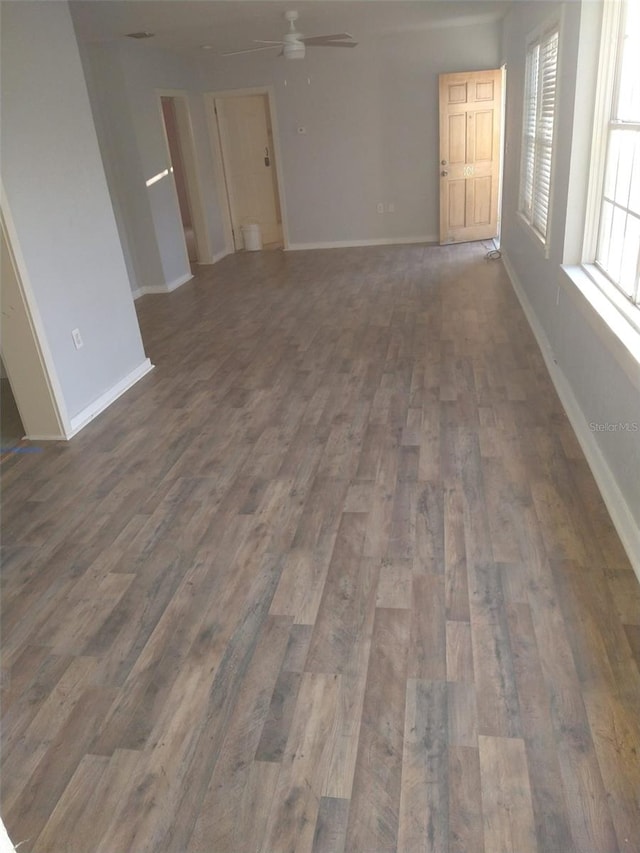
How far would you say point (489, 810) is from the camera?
1483 mm

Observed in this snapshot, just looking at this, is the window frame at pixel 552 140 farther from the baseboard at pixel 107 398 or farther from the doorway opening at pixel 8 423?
the doorway opening at pixel 8 423

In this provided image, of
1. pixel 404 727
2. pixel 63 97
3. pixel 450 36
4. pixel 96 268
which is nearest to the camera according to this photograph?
pixel 404 727

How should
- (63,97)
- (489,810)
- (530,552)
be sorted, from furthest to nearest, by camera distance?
(63,97), (530,552), (489,810)

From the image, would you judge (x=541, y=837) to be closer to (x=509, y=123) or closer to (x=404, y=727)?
(x=404, y=727)

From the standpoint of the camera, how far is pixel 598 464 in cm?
273

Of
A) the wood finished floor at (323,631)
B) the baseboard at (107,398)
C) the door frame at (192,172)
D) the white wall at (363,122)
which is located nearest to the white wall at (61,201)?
the baseboard at (107,398)

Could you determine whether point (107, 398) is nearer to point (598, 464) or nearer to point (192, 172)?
point (598, 464)

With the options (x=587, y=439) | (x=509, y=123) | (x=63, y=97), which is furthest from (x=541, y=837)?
(x=509, y=123)

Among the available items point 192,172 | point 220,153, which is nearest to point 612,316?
→ point 192,172

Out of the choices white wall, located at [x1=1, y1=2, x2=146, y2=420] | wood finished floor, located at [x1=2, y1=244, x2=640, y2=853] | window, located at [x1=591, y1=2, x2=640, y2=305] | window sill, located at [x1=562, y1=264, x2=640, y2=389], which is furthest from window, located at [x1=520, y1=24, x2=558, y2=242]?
white wall, located at [x1=1, y1=2, x2=146, y2=420]

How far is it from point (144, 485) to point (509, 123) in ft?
17.6

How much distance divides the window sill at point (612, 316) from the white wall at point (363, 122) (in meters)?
5.45

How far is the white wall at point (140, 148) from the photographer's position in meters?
6.21

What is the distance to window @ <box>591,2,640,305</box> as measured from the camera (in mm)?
2627
